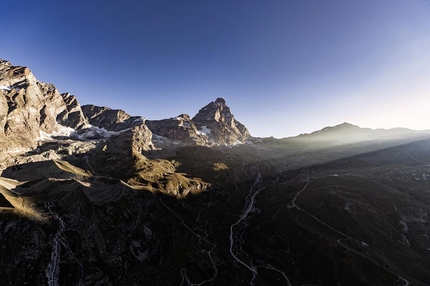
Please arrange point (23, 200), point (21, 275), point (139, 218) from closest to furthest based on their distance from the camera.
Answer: point (21, 275) < point (23, 200) < point (139, 218)

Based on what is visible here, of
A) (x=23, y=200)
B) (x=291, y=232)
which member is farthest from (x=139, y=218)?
(x=291, y=232)

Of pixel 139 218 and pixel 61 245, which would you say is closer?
pixel 61 245

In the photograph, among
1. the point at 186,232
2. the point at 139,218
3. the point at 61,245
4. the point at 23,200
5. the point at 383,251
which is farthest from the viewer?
the point at 186,232

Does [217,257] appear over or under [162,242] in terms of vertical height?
under

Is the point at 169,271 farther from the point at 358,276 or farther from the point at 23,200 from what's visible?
the point at 358,276

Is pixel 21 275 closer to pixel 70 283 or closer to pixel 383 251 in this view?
pixel 70 283

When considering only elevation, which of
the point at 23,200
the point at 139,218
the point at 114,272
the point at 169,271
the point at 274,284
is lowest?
the point at 274,284

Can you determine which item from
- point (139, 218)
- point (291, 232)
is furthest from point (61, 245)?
point (291, 232)

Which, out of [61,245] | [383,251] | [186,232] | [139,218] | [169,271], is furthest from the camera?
[186,232]

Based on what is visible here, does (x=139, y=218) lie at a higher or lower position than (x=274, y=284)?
higher
